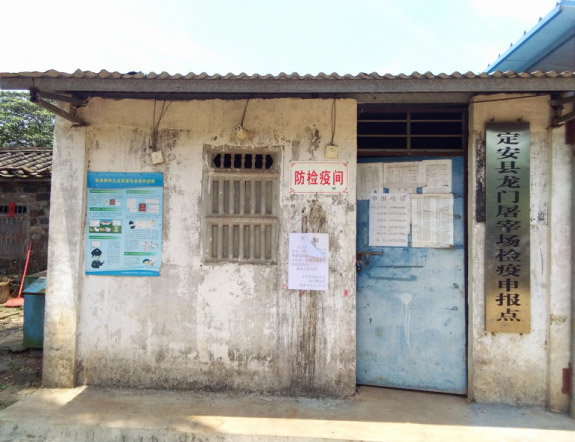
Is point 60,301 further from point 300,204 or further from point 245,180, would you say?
point 300,204

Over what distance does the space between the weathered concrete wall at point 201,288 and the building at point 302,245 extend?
16 millimetres

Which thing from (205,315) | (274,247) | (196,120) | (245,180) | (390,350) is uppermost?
(196,120)

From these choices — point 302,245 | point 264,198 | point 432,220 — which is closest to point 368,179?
point 432,220

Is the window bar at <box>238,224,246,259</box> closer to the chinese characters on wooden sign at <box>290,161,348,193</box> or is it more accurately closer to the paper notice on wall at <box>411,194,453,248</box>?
the chinese characters on wooden sign at <box>290,161,348,193</box>

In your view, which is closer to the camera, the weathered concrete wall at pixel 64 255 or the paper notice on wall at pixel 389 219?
the weathered concrete wall at pixel 64 255

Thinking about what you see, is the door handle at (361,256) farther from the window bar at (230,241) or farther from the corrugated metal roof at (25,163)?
the corrugated metal roof at (25,163)

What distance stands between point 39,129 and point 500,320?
2642 cm

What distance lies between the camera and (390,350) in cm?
454

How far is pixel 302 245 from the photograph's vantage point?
4.30 metres

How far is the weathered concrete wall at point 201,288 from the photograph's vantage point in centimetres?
427

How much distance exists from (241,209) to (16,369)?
353 cm

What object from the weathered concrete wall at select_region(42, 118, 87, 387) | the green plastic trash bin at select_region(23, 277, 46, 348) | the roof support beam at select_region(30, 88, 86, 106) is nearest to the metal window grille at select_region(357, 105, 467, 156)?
the roof support beam at select_region(30, 88, 86, 106)

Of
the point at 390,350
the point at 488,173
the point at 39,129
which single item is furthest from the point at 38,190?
the point at 39,129

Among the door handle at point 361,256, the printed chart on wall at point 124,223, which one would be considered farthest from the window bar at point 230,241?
the door handle at point 361,256
